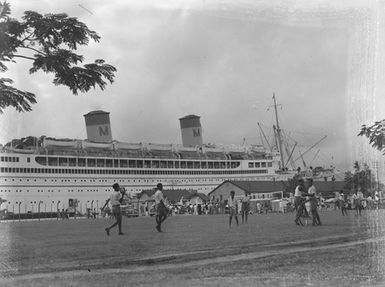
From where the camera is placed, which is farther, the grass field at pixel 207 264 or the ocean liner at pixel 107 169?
the ocean liner at pixel 107 169

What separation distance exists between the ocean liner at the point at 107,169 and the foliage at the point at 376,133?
31.9m

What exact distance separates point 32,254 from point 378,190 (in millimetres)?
8016

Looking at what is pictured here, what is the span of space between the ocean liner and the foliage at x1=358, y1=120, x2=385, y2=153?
105 feet

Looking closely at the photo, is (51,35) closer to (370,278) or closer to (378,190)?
(370,278)

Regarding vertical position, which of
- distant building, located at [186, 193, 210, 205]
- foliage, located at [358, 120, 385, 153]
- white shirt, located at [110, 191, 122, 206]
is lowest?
distant building, located at [186, 193, 210, 205]

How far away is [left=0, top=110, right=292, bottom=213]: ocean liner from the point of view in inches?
1763

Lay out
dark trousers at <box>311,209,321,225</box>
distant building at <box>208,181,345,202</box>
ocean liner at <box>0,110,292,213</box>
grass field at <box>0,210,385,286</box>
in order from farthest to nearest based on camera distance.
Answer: distant building at <box>208,181,345,202</box>
ocean liner at <box>0,110,292,213</box>
dark trousers at <box>311,209,321,225</box>
grass field at <box>0,210,385,286</box>

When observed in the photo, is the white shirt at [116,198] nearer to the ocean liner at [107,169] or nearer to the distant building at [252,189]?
the ocean liner at [107,169]

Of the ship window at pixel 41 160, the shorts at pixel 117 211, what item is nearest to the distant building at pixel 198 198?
the ship window at pixel 41 160

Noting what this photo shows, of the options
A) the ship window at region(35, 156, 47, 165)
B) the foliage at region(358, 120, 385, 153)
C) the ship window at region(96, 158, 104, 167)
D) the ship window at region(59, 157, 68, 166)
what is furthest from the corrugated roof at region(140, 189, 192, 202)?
the foliage at region(358, 120, 385, 153)

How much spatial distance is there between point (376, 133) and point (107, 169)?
129ft

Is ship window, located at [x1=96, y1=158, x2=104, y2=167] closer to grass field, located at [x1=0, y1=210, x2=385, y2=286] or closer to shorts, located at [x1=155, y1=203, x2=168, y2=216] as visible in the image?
shorts, located at [x1=155, y1=203, x2=168, y2=216]

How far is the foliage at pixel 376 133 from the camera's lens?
8.09 metres

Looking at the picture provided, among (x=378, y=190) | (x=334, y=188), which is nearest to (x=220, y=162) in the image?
(x=334, y=188)
